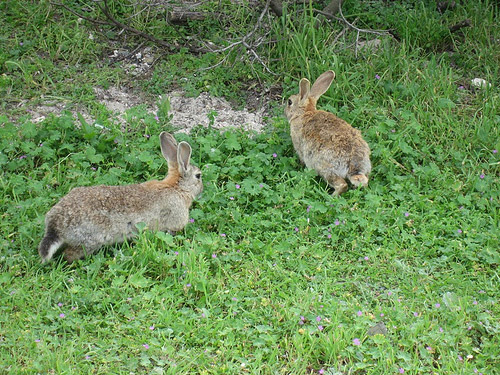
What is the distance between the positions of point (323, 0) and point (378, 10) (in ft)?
2.26

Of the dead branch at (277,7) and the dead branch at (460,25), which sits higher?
the dead branch at (277,7)

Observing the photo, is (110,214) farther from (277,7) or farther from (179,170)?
(277,7)

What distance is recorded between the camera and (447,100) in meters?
7.15

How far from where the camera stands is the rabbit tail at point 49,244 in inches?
199

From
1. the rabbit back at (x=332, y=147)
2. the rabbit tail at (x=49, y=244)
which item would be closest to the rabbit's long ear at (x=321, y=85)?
the rabbit back at (x=332, y=147)

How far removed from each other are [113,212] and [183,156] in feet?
3.06

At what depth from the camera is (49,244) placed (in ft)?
16.6

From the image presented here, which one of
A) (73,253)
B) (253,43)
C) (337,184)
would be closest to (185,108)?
(253,43)

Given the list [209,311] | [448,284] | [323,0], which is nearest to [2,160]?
[209,311]

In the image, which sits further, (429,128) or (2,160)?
(429,128)

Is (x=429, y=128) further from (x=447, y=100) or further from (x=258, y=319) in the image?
(x=258, y=319)

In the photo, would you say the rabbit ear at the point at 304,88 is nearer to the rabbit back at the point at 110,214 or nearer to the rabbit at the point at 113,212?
the rabbit at the point at 113,212

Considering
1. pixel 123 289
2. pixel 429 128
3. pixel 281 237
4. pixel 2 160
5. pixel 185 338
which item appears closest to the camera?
pixel 185 338

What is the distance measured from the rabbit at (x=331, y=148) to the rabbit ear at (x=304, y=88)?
0.16m
